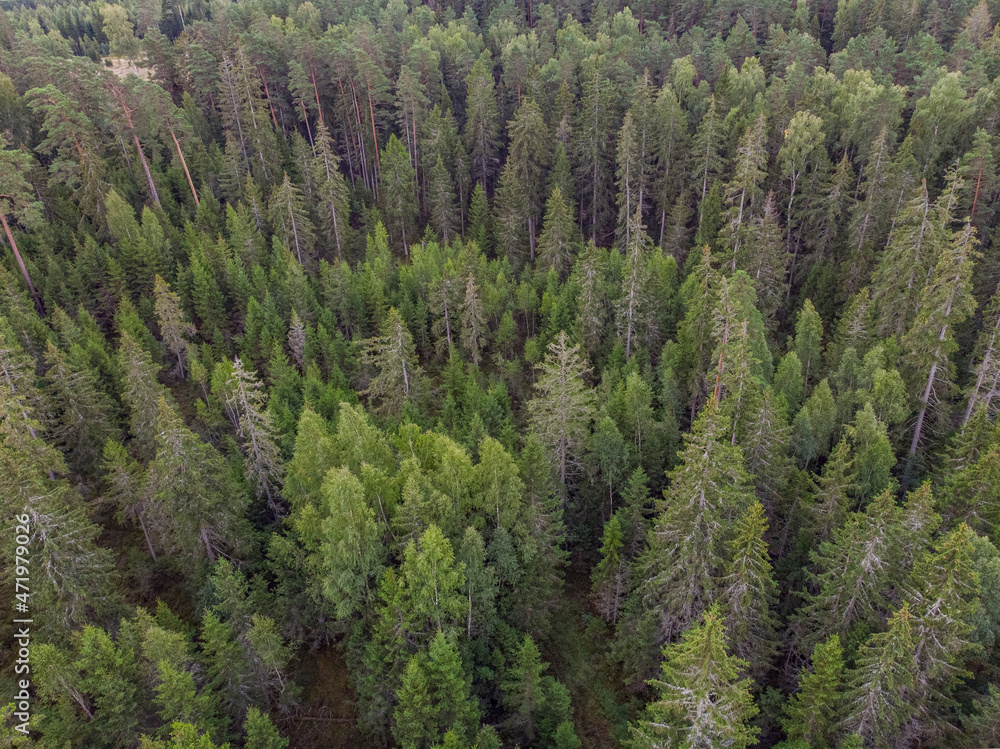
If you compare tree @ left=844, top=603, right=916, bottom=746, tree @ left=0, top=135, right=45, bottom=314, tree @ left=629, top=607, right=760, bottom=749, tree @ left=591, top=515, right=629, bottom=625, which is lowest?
tree @ left=591, top=515, right=629, bottom=625

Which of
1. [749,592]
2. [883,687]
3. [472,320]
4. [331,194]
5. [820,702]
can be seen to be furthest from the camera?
[331,194]

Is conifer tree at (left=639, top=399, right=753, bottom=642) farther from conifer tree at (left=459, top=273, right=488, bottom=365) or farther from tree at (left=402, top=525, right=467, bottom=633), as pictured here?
conifer tree at (left=459, top=273, right=488, bottom=365)

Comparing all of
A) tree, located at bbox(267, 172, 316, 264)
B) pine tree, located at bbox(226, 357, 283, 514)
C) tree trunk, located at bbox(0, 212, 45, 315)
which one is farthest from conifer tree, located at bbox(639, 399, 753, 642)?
tree trunk, located at bbox(0, 212, 45, 315)

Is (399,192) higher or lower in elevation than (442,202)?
higher

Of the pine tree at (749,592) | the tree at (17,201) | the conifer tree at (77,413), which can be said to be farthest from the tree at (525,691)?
the tree at (17,201)

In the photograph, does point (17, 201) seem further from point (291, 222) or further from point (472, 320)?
point (472, 320)

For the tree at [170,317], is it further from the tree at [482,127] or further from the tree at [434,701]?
the tree at [482,127]

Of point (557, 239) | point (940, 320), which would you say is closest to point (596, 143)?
point (557, 239)
